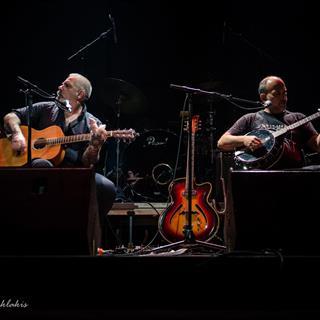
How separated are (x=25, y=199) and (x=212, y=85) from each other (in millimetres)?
4364

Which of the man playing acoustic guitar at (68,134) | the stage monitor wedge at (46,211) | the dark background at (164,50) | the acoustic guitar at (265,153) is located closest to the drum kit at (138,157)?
the dark background at (164,50)

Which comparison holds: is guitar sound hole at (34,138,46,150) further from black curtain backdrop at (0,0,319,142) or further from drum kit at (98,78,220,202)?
black curtain backdrop at (0,0,319,142)

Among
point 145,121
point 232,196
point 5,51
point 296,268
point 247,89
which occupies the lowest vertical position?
point 296,268

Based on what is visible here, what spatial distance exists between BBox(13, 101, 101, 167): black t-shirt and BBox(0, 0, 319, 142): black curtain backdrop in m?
2.40

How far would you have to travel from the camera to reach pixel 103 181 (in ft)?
12.4

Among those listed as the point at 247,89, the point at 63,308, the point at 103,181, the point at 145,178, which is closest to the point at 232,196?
the point at 63,308

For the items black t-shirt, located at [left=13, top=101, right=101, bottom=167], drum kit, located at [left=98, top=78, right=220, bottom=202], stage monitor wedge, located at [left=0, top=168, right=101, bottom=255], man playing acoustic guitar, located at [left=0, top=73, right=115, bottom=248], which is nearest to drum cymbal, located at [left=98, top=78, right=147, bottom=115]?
drum kit, located at [left=98, top=78, right=220, bottom=202]

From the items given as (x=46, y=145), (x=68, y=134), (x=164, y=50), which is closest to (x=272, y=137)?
(x=68, y=134)

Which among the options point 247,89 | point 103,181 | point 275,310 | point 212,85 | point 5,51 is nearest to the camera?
point 275,310

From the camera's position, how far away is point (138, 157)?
6660 mm

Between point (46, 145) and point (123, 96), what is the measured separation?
239 centimetres

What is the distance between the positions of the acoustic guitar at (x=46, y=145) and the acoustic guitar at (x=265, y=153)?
A: 1125mm

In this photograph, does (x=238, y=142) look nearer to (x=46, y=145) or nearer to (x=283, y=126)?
(x=283, y=126)

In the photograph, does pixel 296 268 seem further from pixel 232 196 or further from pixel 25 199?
pixel 25 199
